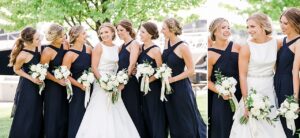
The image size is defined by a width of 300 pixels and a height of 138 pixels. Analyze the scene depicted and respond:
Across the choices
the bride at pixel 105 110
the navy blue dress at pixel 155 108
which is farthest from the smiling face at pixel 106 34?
the navy blue dress at pixel 155 108

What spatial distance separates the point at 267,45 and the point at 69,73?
8.32 feet

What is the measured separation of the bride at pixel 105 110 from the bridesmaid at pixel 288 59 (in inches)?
79.8

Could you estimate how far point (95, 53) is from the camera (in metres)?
6.22

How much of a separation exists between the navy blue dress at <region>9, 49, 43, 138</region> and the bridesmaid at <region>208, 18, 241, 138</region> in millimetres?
2360

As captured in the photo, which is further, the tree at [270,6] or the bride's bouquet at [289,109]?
the tree at [270,6]

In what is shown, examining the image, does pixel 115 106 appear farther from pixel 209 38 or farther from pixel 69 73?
pixel 209 38

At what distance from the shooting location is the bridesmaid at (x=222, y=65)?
18.8 ft

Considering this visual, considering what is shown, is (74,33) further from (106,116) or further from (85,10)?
(85,10)

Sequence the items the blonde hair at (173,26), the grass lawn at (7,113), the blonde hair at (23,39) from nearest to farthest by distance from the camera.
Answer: the blonde hair at (173,26) < the blonde hair at (23,39) < the grass lawn at (7,113)

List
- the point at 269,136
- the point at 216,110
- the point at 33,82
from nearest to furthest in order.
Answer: the point at 269,136, the point at 216,110, the point at 33,82

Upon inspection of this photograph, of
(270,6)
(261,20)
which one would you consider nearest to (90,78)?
(261,20)

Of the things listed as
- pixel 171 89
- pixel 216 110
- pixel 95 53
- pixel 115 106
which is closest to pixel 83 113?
pixel 115 106

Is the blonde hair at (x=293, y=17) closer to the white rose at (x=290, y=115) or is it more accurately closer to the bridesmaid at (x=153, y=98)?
the white rose at (x=290, y=115)

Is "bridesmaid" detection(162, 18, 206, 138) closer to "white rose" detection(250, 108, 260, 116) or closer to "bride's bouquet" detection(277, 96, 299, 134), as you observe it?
"white rose" detection(250, 108, 260, 116)
